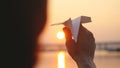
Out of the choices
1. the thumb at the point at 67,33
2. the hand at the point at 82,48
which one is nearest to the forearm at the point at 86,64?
the hand at the point at 82,48

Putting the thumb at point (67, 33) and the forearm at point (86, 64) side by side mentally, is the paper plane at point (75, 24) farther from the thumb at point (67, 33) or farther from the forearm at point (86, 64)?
the forearm at point (86, 64)

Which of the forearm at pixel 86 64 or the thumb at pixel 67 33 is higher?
the thumb at pixel 67 33

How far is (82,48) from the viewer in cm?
190

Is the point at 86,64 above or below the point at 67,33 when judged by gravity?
below

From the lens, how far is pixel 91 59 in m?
1.90

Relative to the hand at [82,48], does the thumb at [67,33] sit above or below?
above

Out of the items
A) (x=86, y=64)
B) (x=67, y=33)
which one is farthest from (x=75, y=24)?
(x=86, y=64)

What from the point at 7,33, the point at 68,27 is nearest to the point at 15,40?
the point at 7,33

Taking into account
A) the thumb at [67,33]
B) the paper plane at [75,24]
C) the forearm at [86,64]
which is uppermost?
the paper plane at [75,24]

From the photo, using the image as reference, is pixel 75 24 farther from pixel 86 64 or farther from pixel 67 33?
pixel 86 64

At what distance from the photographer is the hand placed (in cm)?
185

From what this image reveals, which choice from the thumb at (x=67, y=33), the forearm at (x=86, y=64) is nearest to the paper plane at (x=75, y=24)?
the thumb at (x=67, y=33)

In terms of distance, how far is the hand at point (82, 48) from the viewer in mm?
1847

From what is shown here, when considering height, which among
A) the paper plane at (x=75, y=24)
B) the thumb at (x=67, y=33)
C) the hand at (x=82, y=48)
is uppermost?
the paper plane at (x=75, y=24)
